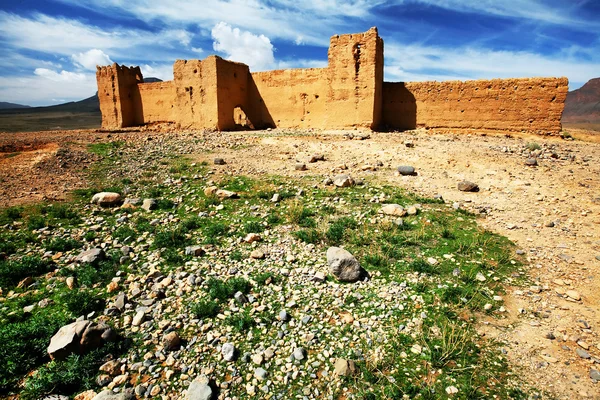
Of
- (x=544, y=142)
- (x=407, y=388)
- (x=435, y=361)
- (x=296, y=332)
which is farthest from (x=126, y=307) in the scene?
(x=544, y=142)

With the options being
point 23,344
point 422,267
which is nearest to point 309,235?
point 422,267

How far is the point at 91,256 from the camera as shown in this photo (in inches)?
206

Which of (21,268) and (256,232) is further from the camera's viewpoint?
(256,232)

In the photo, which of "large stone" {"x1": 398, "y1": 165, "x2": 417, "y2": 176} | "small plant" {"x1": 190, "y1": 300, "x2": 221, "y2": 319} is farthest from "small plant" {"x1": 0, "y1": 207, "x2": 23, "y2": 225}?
"large stone" {"x1": 398, "y1": 165, "x2": 417, "y2": 176}

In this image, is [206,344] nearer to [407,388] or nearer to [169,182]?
[407,388]

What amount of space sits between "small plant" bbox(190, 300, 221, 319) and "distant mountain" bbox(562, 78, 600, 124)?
371 feet

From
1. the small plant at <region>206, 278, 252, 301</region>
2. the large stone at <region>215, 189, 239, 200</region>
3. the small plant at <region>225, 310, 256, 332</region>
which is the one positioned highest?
the large stone at <region>215, 189, 239, 200</region>

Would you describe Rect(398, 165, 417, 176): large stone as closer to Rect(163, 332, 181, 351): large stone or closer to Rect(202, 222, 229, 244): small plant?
Rect(202, 222, 229, 244): small plant

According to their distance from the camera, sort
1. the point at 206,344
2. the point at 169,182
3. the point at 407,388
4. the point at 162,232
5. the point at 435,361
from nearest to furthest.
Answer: the point at 407,388
the point at 435,361
the point at 206,344
the point at 162,232
the point at 169,182

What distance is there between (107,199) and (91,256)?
2567mm

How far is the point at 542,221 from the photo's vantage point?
20.5ft

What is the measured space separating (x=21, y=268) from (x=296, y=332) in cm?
438

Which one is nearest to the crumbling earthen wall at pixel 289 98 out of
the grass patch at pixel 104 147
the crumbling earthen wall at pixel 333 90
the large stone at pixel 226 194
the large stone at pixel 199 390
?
the crumbling earthen wall at pixel 333 90

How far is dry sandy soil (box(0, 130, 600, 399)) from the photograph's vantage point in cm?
354
